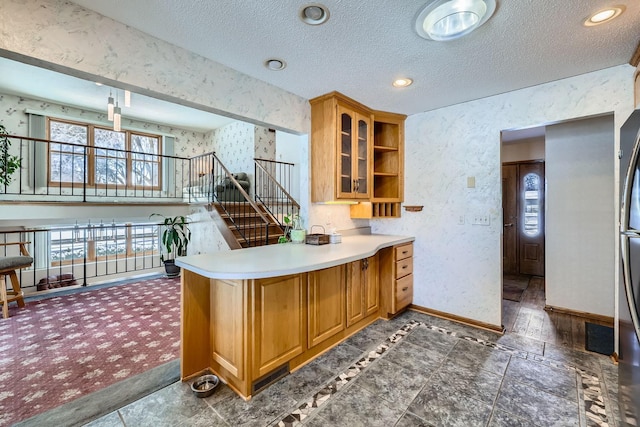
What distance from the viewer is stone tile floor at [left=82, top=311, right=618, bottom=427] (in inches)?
65.3

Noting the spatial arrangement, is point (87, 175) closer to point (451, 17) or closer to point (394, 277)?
point (394, 277)

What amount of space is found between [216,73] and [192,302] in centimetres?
181

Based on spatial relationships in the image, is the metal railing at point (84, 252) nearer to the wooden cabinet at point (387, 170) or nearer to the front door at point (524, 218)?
the wooden cabinet at point (387, 170)

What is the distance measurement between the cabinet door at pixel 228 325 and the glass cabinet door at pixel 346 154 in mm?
1543

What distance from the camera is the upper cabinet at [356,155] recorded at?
9.45 ft

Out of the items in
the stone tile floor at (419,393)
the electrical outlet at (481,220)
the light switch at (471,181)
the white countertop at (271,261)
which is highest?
the light switch at (471,181)

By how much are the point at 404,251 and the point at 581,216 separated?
7.20 ft

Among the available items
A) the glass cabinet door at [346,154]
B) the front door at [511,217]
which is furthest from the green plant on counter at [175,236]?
the front door at [511,217]

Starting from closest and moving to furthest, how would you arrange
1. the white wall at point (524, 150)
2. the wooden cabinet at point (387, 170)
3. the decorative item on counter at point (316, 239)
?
the decorative item on counter at point (316, 239)
the wooden cabinet at point (387, 170)
the white wall at point (524, 150)

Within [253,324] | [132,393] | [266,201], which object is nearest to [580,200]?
[253,324]

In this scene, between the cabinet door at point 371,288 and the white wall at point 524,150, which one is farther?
the white wall at point 524,150

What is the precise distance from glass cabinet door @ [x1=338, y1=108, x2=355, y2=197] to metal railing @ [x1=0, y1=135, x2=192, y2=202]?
346cm

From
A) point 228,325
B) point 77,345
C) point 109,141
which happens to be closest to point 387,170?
point 228,325

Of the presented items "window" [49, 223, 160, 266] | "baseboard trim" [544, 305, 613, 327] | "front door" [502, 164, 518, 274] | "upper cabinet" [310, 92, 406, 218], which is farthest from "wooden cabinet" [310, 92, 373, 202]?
"window" [49, 223, 160, 266]
